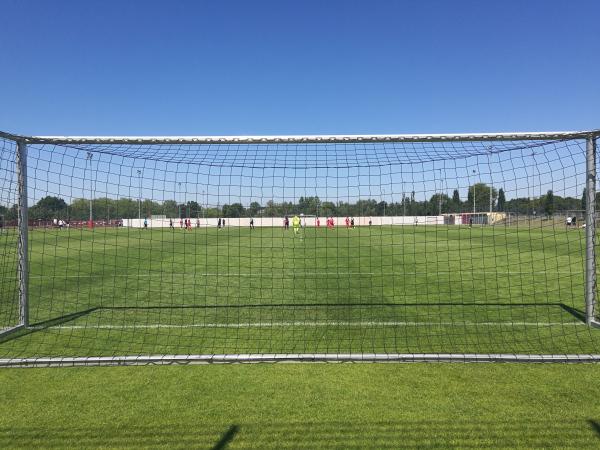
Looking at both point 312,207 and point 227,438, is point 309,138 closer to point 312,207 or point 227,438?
point 312,207

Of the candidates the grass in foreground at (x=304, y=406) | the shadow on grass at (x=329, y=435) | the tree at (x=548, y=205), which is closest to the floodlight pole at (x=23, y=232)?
the grass in foreground at (x=304, y=406)

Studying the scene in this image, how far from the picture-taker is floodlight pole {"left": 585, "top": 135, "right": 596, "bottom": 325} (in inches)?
216

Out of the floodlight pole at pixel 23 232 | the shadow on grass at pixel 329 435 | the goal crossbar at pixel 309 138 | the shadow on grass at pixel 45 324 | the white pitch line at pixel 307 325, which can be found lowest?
the shadow on grass at pixel 329 435

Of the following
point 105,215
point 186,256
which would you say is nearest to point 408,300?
point 105,215

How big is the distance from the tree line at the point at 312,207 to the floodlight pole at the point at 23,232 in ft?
4.07

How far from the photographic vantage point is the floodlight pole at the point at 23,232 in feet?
18.4

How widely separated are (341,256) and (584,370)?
11459 millimetres

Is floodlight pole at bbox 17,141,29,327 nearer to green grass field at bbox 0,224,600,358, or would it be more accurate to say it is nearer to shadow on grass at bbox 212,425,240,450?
green grass field at bbox 0,224,600,358

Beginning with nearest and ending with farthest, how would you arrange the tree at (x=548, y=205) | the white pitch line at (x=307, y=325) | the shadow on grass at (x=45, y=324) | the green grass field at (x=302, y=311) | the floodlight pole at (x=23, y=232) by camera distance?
the green grass field at (x=302, y=311) → the shadow on grass at (x=45, y=324) → the floodlight pole at (x=23, y=232) → the white pitch line at (x=307, y=325) → the tree at (x=548, y=205)

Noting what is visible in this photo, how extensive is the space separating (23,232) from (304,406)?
477 centimetres

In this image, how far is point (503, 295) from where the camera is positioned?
25.9 feet

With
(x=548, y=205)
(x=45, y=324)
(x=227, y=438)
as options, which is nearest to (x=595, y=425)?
(x=227, y=438)

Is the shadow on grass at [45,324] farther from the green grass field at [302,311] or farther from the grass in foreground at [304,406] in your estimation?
the grass in foreground at [304,406]

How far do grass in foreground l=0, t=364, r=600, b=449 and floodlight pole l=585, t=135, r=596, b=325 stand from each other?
172cm
